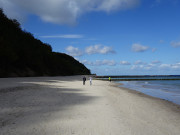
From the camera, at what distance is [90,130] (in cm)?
547

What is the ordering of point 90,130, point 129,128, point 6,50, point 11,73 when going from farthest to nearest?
1. point 11,73
2. point 6,50
3. point 129,128
4. point 90,130

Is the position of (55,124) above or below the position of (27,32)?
below

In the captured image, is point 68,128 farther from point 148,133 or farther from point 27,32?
point 27,32

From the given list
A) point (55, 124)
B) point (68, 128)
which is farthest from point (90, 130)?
point (55, 124)

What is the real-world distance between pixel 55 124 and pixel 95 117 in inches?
77.6

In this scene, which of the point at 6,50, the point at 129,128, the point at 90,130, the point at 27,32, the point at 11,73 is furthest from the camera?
the point at 27,32

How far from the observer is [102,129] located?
5633 mm

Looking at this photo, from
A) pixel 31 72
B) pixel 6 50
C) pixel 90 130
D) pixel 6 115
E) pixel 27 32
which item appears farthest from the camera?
pixel 27 32

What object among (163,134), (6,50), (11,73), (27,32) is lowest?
(163,134)

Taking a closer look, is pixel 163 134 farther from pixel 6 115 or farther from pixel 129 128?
pixel 6 115

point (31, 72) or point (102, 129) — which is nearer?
point (102, 129)

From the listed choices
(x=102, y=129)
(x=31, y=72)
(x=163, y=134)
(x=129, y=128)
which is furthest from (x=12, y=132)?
(x=31, y=72)

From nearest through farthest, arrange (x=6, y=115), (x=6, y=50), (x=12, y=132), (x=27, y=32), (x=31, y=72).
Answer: (x=12, y=132) < (x=6, y=115) < (x=6, y=50) < (x=31, y=72) < (x=27, y=32)

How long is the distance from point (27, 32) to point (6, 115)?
264 feet
